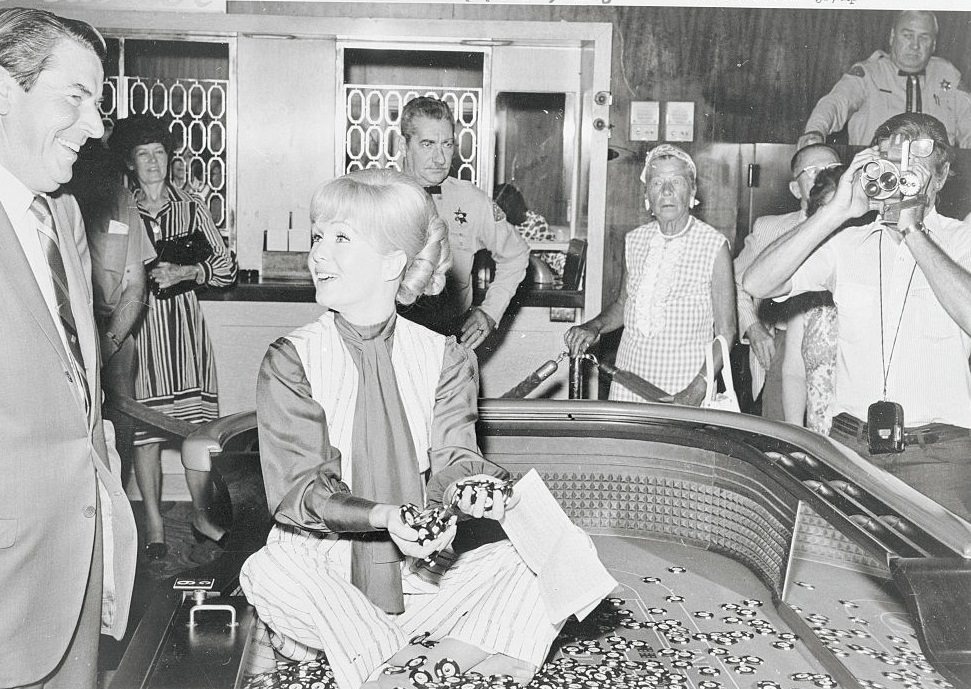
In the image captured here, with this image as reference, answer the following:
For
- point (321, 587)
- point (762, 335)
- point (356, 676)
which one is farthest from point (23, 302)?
point (762, 335)

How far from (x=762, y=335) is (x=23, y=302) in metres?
2.95

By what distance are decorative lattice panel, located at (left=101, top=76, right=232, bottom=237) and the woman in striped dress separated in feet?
0.77

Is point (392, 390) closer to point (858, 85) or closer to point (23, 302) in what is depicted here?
point (23, 302)

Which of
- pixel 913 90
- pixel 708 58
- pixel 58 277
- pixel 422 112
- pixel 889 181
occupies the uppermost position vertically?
pixel 708 58

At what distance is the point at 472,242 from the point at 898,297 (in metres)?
1.65

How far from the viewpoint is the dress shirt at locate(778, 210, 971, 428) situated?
2.83 m

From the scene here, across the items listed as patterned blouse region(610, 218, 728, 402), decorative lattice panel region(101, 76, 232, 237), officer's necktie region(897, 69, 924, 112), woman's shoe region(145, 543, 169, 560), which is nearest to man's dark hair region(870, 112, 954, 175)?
officer's necktie region(897, 69, 924, 112)

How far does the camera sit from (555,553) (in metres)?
1.83

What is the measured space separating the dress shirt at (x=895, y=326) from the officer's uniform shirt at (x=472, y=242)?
1.24m

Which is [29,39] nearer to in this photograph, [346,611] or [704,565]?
[346,611]

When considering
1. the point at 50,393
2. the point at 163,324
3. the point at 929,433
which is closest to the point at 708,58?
the point at 929,433

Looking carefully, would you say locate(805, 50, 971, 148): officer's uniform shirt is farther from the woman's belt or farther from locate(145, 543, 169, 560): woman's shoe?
locate(145, 543, 169, 560): woman's shoe

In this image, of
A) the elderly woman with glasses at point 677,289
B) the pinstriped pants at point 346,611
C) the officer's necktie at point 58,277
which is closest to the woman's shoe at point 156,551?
the pinstriped pants at point 346,611

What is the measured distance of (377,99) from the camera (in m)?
5.18
